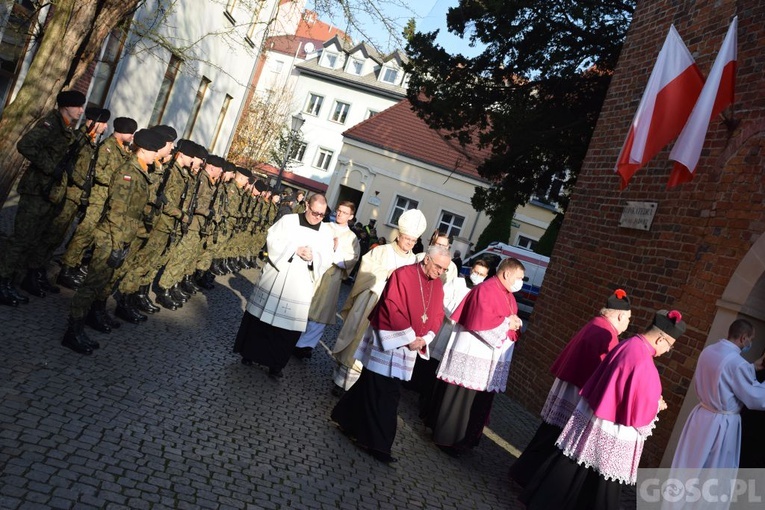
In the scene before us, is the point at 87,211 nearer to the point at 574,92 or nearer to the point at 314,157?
the point at 574,92

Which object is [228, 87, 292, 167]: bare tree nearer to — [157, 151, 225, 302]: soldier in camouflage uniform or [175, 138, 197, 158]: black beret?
[157, 151, 225, 302]: soldier in camouflage uniform

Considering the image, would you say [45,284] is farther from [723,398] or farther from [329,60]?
[329,60]

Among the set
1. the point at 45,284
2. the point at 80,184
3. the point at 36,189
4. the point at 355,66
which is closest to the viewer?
the point at 36,189

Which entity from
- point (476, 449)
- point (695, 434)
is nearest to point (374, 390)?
point (476, 449)

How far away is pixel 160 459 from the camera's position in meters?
4.72

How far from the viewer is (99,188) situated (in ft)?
27.1

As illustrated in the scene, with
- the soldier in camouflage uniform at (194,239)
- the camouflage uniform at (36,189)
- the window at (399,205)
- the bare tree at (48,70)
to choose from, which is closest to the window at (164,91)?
the soldier in camouflage uniform at (194,239)

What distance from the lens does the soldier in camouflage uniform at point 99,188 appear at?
806 centimetres

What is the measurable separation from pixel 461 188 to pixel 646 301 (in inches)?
1245

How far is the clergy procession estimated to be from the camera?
584 cm

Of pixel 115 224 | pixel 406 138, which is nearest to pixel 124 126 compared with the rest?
pixel 115 224

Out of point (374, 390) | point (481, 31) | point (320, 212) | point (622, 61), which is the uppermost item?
point (481, 31)

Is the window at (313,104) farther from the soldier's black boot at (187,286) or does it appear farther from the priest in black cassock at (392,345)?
the priest in black cassock at (392,345)

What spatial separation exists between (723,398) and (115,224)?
561 centimetres
